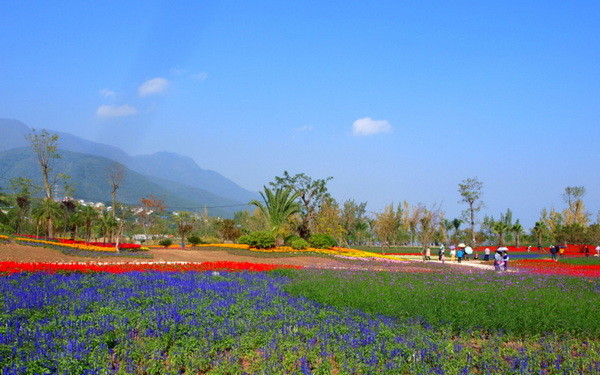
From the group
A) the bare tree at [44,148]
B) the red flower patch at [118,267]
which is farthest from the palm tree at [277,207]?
the bare tree at [44,148]

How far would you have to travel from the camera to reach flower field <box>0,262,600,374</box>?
20.3 feet

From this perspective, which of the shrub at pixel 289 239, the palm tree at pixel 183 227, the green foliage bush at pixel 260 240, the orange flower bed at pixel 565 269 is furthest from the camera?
the palm tree at pixel 183 227

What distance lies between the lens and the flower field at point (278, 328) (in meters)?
6.18

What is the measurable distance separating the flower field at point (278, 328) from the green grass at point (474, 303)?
4 centimetres

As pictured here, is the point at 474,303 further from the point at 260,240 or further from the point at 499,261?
the point at 260,240

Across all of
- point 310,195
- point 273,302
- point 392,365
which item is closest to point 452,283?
point 273,302

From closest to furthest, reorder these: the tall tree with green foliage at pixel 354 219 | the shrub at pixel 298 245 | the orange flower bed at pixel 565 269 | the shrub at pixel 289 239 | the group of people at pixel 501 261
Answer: the orange flower bed at pixel 565 269, the group of people at pixel 501 261, the shrub at pixel 298 245, the shrub at pixel 289 239, the tall tree with green foliage at pixel 354 219

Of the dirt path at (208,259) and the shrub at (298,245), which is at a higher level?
the shrub at (298,245)

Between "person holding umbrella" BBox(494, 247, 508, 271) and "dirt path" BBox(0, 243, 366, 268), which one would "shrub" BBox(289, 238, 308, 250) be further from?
"person holding umbrella" BBox(494, 247, 508, 271)

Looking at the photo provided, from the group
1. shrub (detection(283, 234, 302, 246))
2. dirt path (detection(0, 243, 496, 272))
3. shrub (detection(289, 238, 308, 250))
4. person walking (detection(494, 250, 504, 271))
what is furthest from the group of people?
shrub (detection(283, 234, 302, 246))

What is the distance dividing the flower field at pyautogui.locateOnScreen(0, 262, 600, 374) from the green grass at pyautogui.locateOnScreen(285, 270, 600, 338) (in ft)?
0.12

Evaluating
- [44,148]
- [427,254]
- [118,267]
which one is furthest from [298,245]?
[44,148]

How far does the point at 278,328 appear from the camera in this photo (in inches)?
312

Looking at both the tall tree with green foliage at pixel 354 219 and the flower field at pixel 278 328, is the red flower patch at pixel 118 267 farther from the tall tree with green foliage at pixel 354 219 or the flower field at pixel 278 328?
the tall tree with green foliage at pixel 354 219
